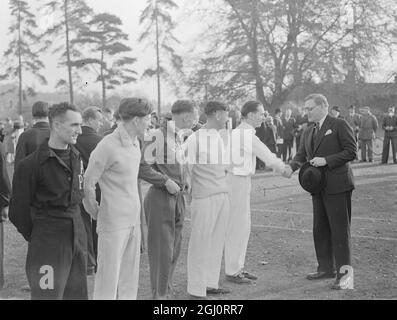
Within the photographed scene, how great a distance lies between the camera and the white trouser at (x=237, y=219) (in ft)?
23.2

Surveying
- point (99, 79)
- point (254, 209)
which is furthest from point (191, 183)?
point (99, 79)

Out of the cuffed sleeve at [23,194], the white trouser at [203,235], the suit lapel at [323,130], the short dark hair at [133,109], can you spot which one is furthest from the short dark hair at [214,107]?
the cuffed sleeve at [23,194]

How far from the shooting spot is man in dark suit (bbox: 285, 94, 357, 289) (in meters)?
6.70

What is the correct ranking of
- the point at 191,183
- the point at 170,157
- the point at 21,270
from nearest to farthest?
the point at 170,157 < the point at 191,183 < the point at 21,270

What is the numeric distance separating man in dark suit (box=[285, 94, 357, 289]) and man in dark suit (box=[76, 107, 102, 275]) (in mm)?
2648

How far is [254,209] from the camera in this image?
12312 millimetres

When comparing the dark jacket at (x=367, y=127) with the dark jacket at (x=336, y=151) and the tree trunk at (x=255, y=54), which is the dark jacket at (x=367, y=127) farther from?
the dark jacket at (x=336, y=151)

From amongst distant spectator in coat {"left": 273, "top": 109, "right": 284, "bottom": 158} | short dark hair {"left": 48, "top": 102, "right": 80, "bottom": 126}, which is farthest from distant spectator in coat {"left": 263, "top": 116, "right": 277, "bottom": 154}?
short dark hair {"left": 48, "top": 102, "right": 80, "bottom": 126}

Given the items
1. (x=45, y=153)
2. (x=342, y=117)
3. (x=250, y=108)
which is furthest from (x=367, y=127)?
(x=45, y=153)

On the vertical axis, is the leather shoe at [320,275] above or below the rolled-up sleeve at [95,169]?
below

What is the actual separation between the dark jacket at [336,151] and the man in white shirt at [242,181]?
562 millimetres

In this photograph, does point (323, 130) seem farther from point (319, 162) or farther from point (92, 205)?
point (92, 205)
